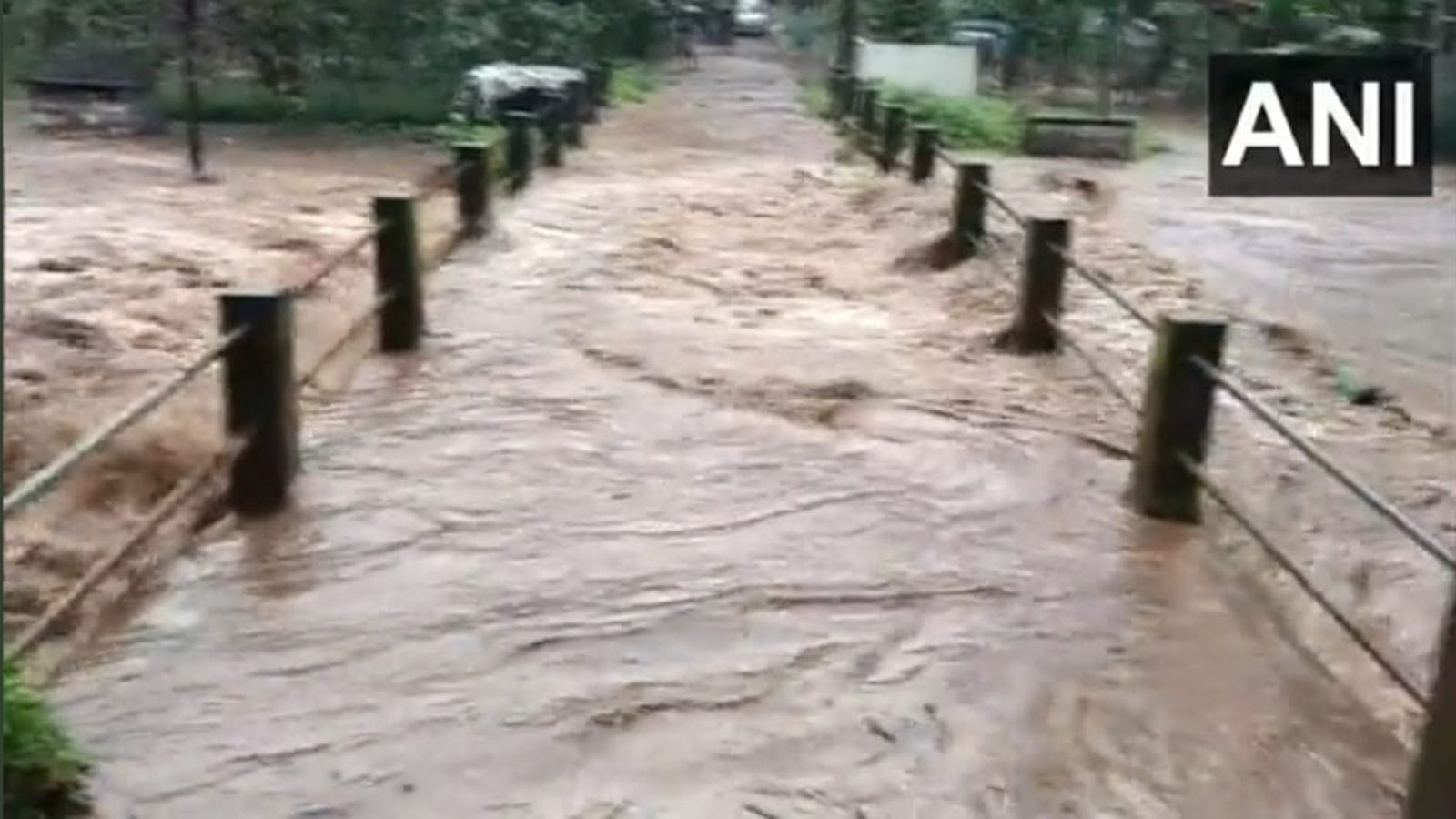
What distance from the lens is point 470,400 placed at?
533cm

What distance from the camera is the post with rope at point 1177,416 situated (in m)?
4.01

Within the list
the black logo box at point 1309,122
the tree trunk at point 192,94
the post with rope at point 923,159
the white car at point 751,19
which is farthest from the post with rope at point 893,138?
the white car at point 751,19

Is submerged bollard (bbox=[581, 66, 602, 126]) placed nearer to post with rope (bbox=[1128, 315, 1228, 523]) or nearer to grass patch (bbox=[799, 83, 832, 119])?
grass patch (bbox=[799, 83, 832, 119])

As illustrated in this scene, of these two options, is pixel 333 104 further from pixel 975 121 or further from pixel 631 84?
pixel 975 121

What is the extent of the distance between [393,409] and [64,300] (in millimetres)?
3628

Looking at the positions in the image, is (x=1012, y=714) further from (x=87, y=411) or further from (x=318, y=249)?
(x=318, y=249)

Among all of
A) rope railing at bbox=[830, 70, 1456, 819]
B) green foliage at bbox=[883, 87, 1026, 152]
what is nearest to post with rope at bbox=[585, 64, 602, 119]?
green foliage at bbox=[883, 87, 1026, 152]

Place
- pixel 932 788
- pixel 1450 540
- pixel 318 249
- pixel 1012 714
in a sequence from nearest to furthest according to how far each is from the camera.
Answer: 1. pixel 932 788
2. pixel 1012 714
3. pixel 1450 540
4. pixel 318 249

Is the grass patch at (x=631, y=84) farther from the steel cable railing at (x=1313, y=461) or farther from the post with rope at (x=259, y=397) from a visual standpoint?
the post with rope at (x=259, y=397)

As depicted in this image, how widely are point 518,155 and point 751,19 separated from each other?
88.6 ft

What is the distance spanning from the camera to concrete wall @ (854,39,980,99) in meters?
19.3

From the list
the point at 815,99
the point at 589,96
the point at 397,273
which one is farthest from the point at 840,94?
the point at 397,273

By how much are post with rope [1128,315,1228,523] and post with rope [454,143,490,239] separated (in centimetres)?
491

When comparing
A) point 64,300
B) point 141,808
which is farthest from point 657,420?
point 64,300
